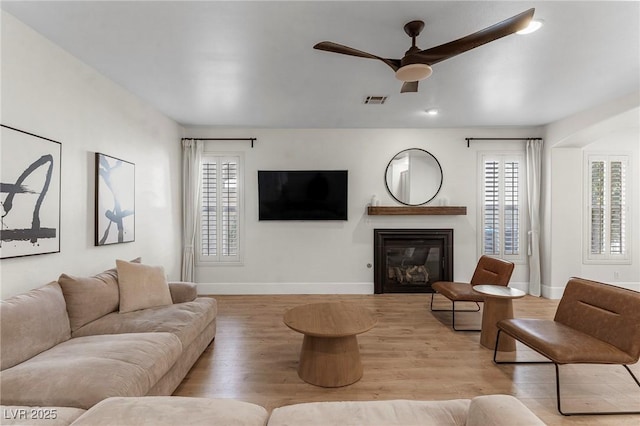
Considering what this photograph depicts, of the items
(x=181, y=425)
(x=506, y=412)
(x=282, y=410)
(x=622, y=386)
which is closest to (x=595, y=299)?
A: (x=622, y=386)

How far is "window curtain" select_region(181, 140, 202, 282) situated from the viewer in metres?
4.75

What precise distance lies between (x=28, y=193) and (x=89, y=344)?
1227 mm

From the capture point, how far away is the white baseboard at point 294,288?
4.88 meters

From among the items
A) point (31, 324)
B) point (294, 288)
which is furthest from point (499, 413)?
point (294, 288)

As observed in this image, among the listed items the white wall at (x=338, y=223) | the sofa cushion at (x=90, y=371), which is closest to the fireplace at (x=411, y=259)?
the white wall at (x=338, y=223)

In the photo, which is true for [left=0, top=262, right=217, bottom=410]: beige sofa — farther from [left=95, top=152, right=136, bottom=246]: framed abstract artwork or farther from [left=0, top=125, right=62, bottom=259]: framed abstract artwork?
[left=95, top=152, right=136, bottom=246]: framed abstract artwork

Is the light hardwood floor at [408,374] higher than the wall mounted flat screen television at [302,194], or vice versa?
the wall mounted flat screen television at [302,194]

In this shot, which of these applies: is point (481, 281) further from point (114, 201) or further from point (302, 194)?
point (114, 201)

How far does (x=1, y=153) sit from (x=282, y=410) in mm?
2476

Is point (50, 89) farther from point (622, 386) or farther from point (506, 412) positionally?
point (622, 386)

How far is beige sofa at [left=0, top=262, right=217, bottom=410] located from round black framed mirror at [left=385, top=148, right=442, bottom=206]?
11.3 ft

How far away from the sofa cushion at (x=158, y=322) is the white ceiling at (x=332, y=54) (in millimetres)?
2248

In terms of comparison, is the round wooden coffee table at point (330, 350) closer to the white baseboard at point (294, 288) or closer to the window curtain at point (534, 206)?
the white baseboard at point (294, 288)

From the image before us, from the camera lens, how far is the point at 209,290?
16.0 ft
